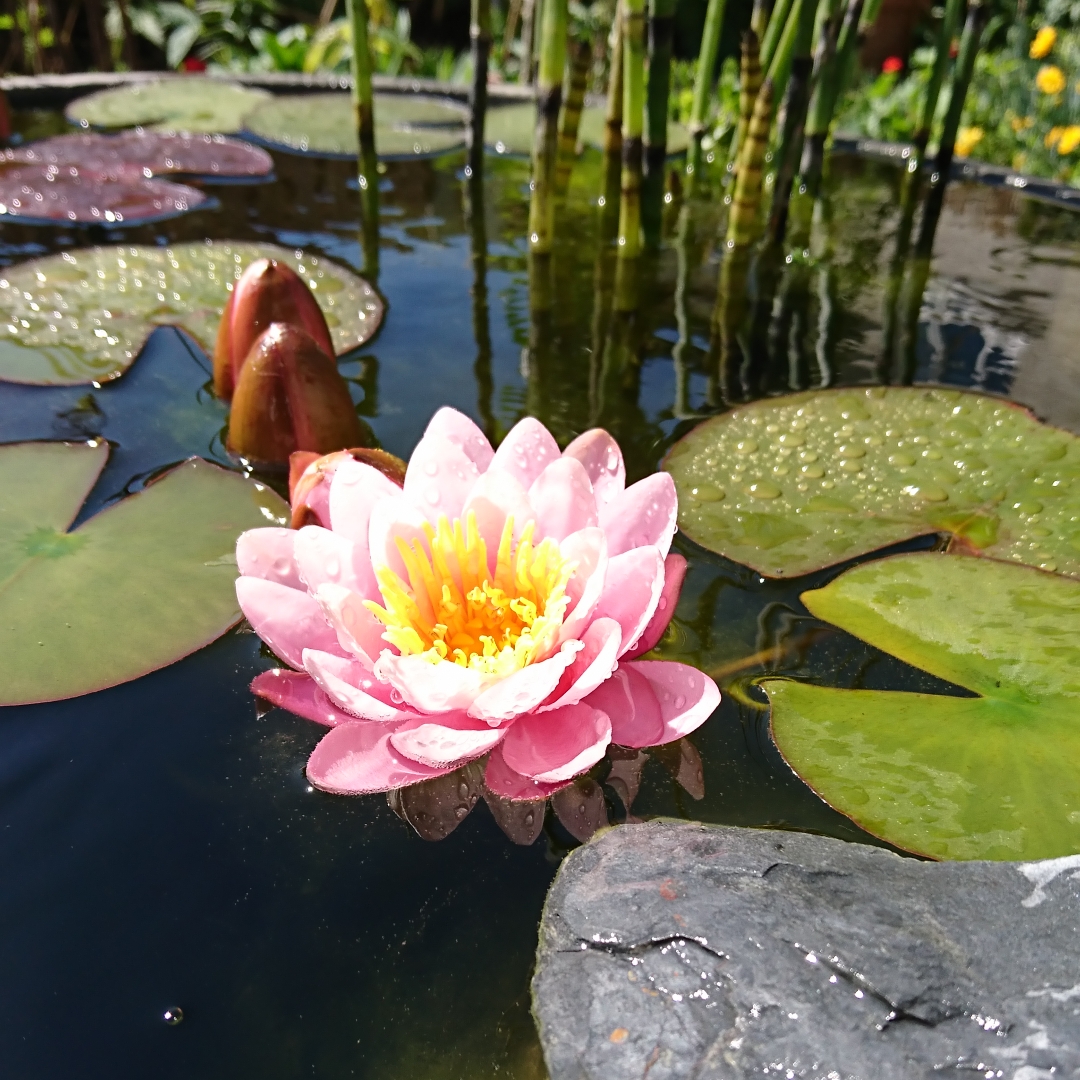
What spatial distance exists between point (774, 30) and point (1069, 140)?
7.70 ft

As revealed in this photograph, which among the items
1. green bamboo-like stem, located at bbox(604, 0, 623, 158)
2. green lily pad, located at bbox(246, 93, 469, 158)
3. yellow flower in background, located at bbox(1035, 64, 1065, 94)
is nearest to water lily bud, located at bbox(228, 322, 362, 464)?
green bamboo-like stem, located at bbox(604, 0, 623, 158)

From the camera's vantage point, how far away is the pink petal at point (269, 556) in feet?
3.11

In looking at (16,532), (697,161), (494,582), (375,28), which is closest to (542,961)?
(494,582)

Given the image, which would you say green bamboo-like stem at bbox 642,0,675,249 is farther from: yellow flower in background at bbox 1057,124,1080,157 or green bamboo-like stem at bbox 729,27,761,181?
yellow flower in background at bbox 1057,124,1080,157

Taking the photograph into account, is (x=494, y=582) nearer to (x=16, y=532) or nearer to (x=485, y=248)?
(x=16, y=532)

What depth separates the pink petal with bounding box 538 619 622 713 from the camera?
0.82m

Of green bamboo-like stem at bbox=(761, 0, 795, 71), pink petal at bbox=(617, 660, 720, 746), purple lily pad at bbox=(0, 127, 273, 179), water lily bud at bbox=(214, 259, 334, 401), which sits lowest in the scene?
pink petal at bbox=(617, 660, 720, 746)

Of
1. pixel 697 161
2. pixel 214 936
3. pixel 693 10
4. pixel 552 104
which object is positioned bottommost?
pixel 214 936

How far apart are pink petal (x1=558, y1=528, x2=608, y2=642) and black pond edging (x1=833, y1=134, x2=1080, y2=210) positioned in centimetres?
246

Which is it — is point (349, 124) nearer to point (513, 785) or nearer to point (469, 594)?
point (469, 594)

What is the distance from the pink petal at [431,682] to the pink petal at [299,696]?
9cm

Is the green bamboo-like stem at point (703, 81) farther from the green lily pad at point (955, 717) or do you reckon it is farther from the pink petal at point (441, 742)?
the pink petal at point (441, 742)

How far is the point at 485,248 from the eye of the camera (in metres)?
2.25

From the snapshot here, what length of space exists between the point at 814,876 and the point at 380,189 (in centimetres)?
239
